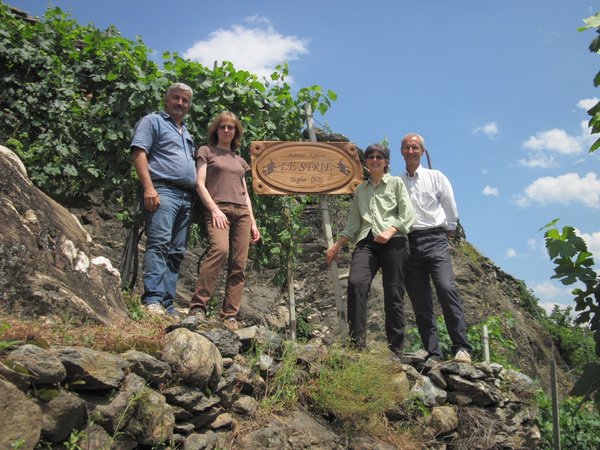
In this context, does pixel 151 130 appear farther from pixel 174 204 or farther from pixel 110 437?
pixel 110 437

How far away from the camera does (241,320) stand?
25.5 feet

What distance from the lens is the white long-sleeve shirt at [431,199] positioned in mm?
4848

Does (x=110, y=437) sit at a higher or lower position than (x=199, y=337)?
lower

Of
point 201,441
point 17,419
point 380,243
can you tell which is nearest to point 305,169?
point 380,243

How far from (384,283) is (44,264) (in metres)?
2.46

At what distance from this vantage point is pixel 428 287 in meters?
4.86

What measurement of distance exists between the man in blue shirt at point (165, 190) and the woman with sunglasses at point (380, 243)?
1301 mm

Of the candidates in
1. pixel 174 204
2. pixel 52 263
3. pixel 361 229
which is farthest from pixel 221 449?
pixel 361 229

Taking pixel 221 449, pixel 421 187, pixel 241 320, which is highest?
pixel 421 187

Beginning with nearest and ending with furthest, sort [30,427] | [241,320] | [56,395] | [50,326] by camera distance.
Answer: [30,427] < [56,395] < [50,326] < [241,320]

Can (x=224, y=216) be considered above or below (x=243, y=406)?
above

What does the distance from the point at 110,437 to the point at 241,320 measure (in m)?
5.12

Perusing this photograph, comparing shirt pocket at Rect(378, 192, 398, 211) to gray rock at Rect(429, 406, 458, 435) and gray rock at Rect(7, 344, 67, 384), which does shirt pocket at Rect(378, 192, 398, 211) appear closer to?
gray rock at Rect(429, 406, 458, 435)

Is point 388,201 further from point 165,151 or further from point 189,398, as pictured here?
point 189,398
